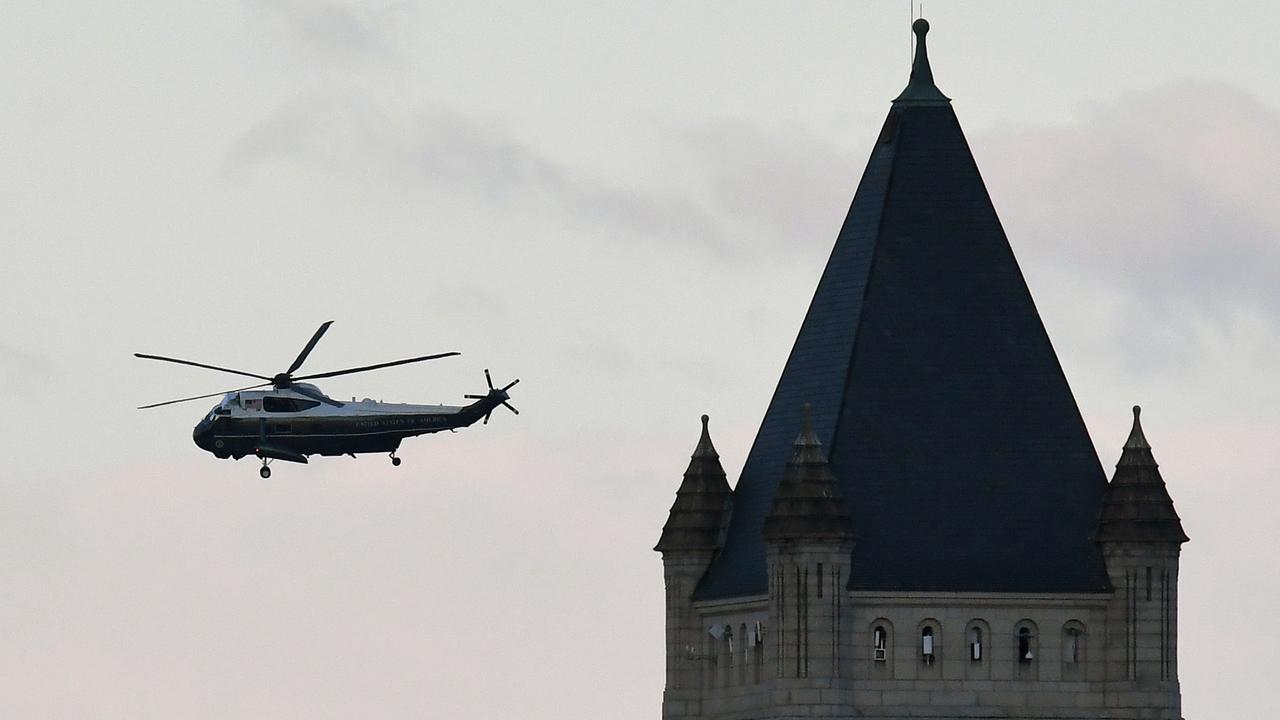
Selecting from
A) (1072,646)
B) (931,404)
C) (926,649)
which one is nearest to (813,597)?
(926,649)

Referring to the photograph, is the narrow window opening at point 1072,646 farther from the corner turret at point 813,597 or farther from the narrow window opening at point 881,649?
the corner turret at point 813,597

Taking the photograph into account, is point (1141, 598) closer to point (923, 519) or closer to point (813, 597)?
point (923, 519)

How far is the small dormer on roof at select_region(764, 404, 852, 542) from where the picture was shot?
17212 cm

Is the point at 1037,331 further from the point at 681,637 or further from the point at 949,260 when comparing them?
the point at 681,637

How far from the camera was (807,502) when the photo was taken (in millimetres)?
172500

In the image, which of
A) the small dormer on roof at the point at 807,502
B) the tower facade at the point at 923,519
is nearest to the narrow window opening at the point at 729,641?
the tower facade at the point at 923,519

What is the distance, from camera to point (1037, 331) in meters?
178

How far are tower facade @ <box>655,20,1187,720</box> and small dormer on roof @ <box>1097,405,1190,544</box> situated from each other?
0.07m

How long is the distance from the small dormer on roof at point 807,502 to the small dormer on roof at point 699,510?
17.5ft

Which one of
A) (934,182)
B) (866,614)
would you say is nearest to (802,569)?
(866,614)

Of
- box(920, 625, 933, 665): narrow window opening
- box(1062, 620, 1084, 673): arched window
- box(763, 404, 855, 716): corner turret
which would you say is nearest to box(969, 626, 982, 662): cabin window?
box(920, 625, 933, 665): narrow window opening

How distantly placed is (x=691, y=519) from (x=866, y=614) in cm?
870

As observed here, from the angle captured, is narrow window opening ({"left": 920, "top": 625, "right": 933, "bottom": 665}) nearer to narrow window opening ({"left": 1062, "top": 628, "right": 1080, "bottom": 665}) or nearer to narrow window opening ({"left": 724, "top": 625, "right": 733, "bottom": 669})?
narrow window opening ({"left": 1062, "top": 628, "right": 1080, "bottom": 665})

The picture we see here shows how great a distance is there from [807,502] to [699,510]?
7405mm
